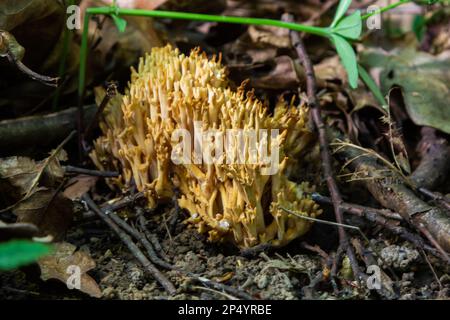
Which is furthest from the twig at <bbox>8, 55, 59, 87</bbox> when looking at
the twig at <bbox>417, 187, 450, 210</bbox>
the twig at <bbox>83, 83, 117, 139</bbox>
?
the twig at <bbox>417, 187, 450, 210</bbox>

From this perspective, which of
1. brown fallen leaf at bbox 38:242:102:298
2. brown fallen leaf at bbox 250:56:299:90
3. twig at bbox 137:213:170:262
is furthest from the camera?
brown fallen leaf at bbox 250:56:299:90

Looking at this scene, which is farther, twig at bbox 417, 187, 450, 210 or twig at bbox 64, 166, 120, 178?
twig at bbox 64, 166, 120, 178

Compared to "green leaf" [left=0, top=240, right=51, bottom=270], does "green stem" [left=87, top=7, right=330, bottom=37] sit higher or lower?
higher

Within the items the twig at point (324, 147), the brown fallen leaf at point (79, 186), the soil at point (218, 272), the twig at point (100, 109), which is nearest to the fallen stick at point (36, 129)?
the twig at point (100, 109)

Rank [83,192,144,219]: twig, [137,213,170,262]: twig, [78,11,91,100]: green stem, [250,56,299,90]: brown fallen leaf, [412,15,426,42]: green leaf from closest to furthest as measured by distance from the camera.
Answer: [137,213,170,262]: twig
[83,192,144,219]: twig
[78,11,91,100]: green stem
[250,56,299,90]: brown fallen leaf
[412,15,426,42]: green leaf

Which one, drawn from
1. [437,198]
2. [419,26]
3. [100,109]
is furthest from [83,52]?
[419,26]

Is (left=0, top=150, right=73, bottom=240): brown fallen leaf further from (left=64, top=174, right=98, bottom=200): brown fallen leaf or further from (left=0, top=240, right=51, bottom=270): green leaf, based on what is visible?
(left=0, top=240, right=51, bottom=270): green leaf

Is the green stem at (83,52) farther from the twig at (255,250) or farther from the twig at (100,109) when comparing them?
the twig at (255,250)
